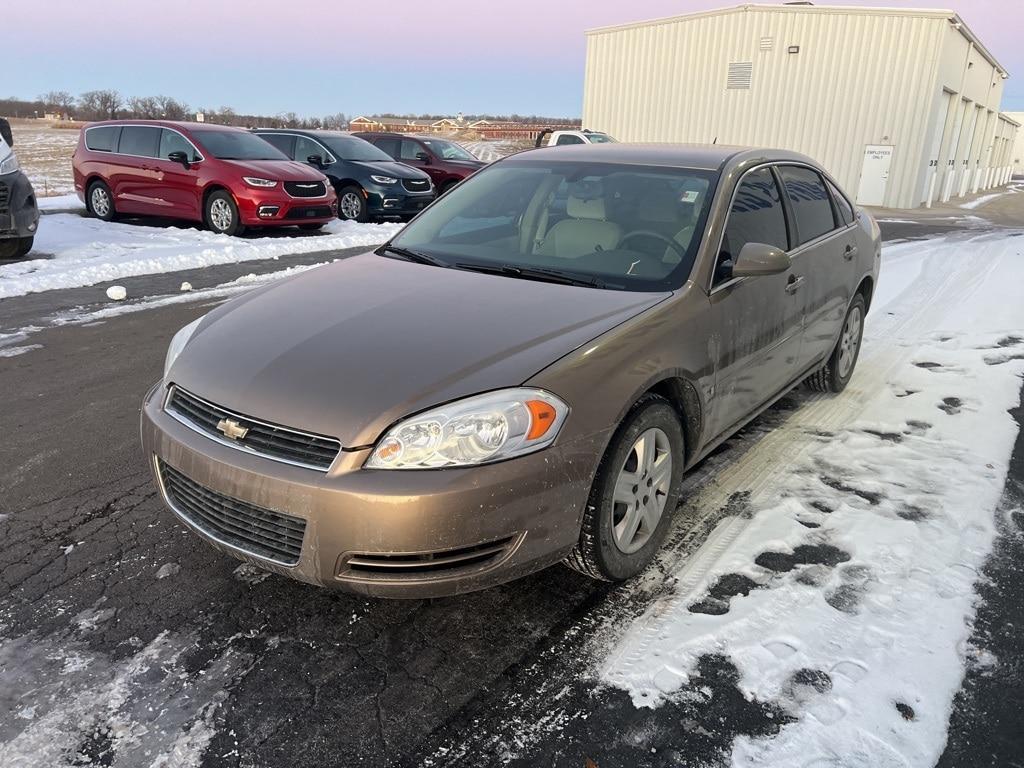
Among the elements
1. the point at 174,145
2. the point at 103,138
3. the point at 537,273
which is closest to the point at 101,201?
the point at 103,138

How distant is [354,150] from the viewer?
49.9 feet

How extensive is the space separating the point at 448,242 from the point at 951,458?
2900mm

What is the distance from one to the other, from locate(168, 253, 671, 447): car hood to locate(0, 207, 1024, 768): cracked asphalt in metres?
0.75

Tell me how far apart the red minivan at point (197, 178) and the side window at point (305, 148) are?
1.91 m

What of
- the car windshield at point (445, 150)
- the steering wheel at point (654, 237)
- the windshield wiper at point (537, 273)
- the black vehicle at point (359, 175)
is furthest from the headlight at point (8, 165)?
the car windshield at point (445, 150)

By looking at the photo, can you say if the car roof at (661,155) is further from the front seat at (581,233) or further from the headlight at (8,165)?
the headlight at (8,165)

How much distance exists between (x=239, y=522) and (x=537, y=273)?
1604 millimetres

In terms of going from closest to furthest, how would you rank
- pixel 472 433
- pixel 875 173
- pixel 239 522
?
pixel 472 433 → pixel 239 522 → pixel 875 173

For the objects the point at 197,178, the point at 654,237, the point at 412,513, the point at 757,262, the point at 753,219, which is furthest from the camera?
the point at 197,178

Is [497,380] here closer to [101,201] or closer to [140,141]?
[140,141]

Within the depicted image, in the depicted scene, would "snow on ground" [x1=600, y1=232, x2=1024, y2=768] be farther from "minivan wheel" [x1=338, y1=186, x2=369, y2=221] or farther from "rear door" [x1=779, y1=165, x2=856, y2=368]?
"minivan wheel" [x1=338, y1=186, x2=369, y2=221]

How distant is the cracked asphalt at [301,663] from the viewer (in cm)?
216

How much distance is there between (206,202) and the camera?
1206 cm

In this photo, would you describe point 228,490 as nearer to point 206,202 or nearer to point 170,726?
point 170,726
